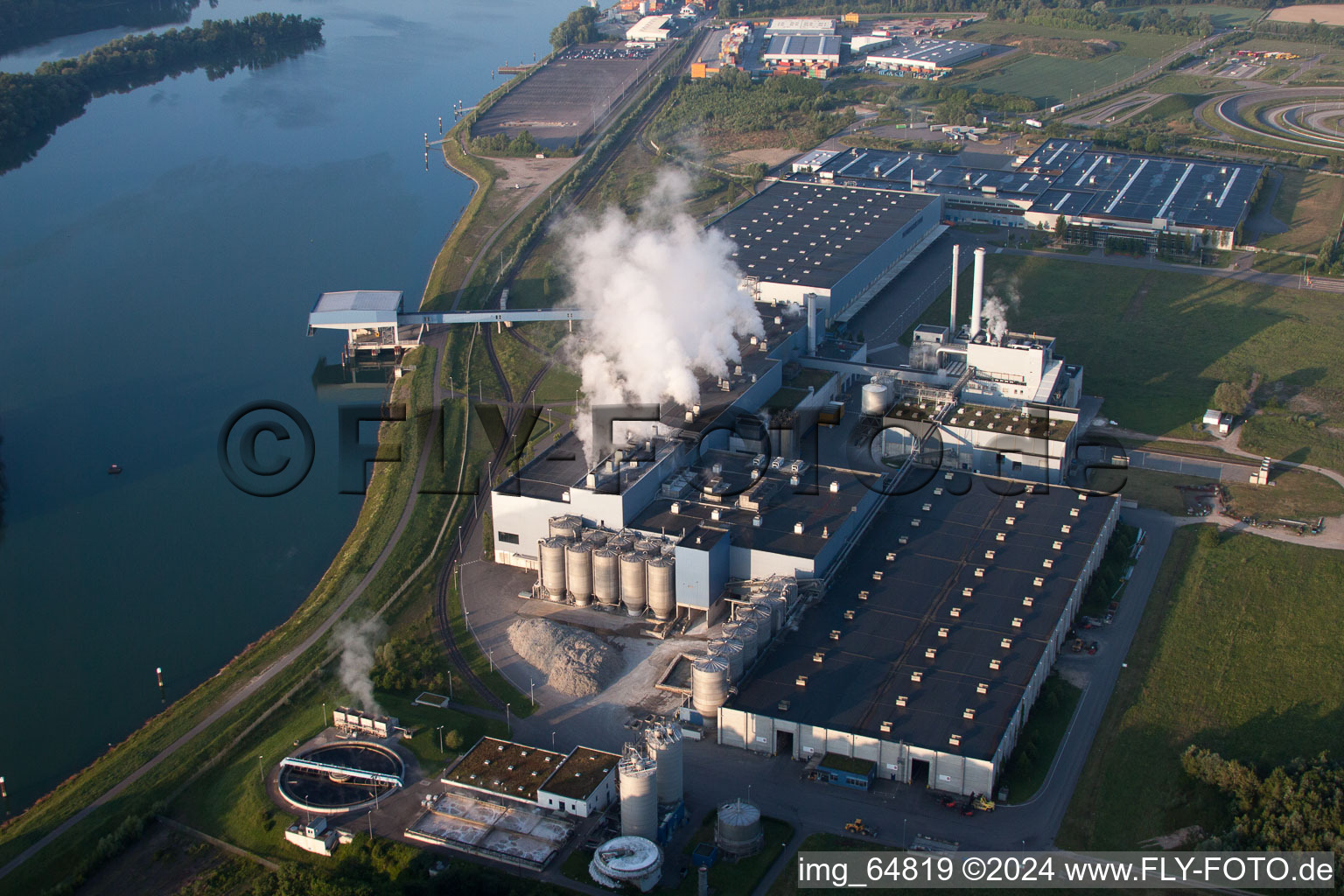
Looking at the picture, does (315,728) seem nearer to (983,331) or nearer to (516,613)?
(516,613)

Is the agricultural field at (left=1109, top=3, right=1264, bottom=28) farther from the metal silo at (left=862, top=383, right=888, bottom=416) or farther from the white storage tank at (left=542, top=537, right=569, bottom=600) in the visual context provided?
the white storage tank at (left=542, top=537, right=569, bottom=600)

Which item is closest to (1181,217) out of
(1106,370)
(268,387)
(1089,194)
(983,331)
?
(1089,194)

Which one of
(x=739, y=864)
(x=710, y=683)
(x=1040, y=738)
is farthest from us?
(x=710, y=683)

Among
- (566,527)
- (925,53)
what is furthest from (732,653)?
(925,53)

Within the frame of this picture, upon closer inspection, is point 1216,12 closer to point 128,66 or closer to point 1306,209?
point 1306,209

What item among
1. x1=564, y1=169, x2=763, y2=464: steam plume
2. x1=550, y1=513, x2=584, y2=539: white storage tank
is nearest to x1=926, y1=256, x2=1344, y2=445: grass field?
x1=564, y1=169, x2=763, y2=464: steam plume

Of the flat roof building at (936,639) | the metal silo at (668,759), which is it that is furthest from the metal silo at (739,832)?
the flat roof building at (936,639)
